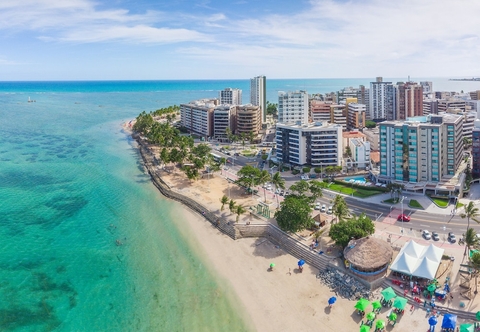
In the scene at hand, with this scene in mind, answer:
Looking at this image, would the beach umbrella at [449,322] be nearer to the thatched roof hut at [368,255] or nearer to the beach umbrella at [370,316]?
the beach umbrella at [370,316]

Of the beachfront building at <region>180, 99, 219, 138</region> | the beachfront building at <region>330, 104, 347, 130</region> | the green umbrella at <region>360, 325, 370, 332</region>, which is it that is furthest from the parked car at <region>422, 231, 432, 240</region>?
the beachfront building at <region>180, 99, 219, 138</region>

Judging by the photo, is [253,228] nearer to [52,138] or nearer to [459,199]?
[459,199]

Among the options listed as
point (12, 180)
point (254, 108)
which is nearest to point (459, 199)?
point (254, 108)

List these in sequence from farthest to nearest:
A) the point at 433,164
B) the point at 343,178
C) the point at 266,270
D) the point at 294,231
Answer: the point at 343,178, the point at 433,164, the point at 294,231, the point at 266,270

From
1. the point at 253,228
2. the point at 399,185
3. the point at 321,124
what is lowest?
the point at 253,228

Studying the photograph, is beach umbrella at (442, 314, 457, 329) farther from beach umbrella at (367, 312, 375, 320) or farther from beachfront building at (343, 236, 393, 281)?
beachfront building at (343, 236, 393, 281)
